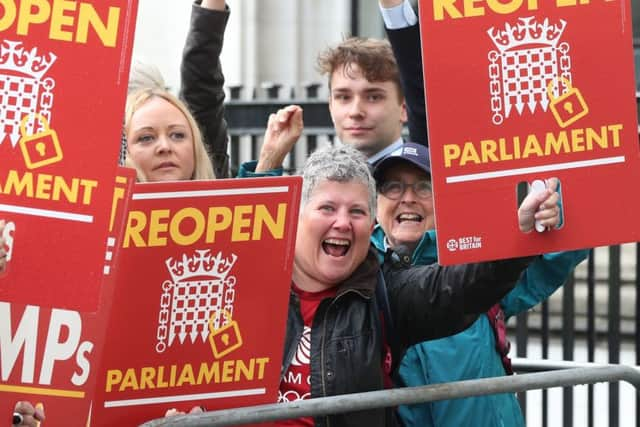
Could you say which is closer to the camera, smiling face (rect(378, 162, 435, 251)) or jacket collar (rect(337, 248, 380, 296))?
jacket collar (rect(337, 248, 380, 296))

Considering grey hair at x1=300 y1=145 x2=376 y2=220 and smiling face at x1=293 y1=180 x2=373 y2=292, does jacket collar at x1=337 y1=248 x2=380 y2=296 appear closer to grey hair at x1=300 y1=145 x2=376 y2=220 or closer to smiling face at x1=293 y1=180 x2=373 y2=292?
smiling face at x1=293 y1=180 x2=373 y2=292

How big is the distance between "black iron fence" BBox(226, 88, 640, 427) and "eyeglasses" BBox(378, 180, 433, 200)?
8.53 feet

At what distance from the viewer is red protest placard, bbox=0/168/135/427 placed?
3.47 metres

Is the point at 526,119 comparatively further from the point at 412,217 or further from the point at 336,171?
the point at 412,217

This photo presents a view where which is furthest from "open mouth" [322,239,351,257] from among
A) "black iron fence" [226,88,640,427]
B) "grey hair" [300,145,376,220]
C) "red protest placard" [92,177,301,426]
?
"black iron fence" [226,88,640,427]

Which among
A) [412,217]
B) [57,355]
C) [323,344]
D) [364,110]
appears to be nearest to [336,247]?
[323,344]

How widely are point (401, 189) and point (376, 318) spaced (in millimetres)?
750

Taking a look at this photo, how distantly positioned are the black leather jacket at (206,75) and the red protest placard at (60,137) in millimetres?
1416

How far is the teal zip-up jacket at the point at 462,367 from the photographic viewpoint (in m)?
4.25

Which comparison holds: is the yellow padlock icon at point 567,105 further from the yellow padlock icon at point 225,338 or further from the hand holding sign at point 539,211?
the yellow padlock icon at point 225,338

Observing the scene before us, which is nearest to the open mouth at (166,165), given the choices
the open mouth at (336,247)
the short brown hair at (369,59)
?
the open mouth at (336,247)

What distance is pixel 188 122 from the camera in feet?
14.4

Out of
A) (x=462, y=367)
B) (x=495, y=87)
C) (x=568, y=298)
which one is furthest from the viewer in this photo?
(x=568, y=298)

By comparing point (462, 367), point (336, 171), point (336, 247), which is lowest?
point (462, 367)
